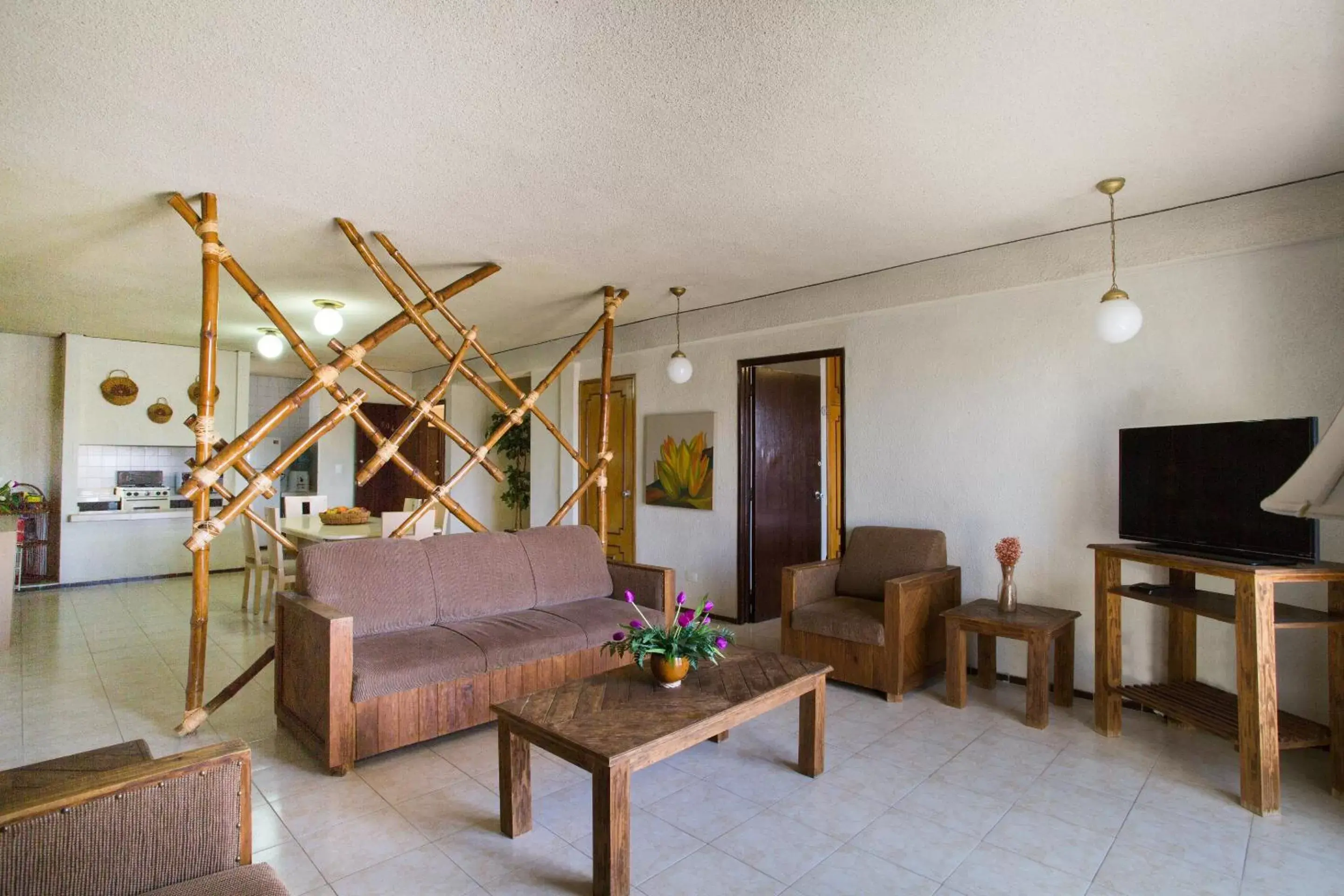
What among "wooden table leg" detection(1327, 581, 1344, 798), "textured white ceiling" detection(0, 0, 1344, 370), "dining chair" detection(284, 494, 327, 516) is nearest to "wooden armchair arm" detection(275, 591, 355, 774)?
"textured white ceiling" detection(0, 0, 1344, 370)

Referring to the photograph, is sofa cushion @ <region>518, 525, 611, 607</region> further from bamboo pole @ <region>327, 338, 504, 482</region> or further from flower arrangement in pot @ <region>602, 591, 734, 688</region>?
flower arrangement in pot @ <region>602, 591, 734, 688</region>

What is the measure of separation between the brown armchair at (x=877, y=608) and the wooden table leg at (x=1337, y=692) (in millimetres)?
1611

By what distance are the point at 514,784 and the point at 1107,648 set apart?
107 inches

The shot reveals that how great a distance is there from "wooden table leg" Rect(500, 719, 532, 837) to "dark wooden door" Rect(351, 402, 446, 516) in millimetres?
7233

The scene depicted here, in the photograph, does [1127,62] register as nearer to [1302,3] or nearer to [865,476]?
[1302,3]

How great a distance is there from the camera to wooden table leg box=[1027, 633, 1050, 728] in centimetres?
326

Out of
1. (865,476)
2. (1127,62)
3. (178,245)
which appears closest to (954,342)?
(865,476)

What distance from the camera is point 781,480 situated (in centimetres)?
560

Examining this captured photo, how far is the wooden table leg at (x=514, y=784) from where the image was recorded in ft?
7.64

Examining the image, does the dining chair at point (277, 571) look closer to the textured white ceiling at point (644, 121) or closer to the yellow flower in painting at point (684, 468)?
the textured white ceiling at point (644, 121)

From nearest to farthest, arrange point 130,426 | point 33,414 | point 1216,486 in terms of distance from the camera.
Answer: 1. point 1216,486
2. point 33,414
3. point 130,426

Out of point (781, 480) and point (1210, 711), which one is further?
point (781, 480)

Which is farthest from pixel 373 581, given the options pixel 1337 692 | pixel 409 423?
pixel 1337 692

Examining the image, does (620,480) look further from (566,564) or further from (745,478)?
(566,564)
